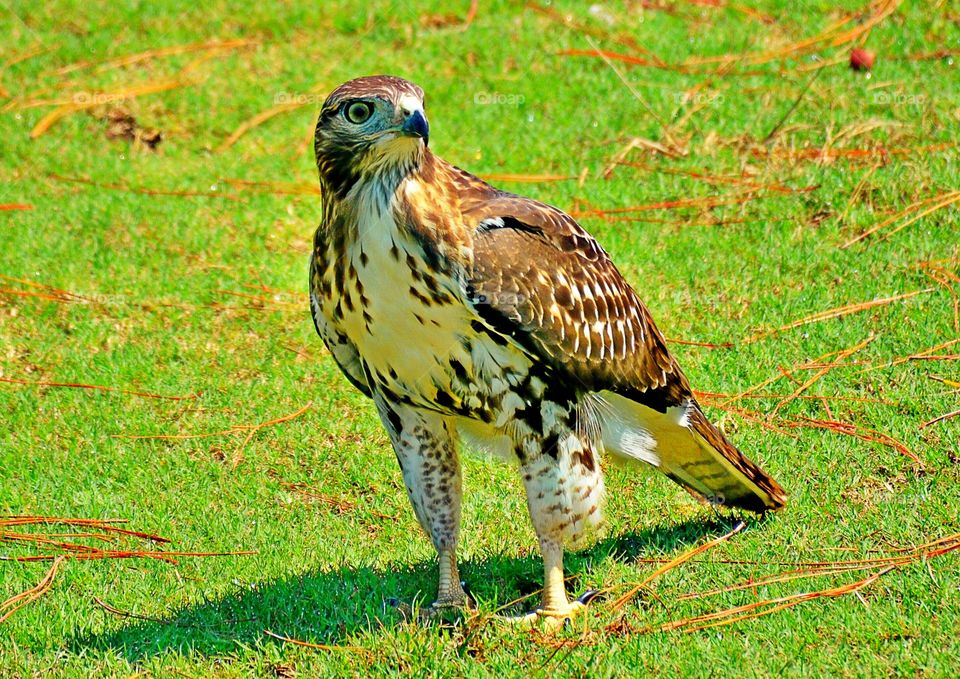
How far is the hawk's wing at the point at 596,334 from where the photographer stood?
439cm

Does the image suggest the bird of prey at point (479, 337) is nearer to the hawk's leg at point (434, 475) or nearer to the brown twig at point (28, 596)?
the hawk's leg at point (434, 475)

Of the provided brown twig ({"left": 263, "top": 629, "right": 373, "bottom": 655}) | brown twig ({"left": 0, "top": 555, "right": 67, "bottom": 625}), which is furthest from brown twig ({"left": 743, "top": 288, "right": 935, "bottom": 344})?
brown twig ({"left": 0, "top": 555, "right": 67, "bottom": 625})

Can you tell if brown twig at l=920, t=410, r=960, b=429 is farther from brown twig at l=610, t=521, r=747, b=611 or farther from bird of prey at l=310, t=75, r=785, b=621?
brown twig at l=610, t=521, r=747, b=611

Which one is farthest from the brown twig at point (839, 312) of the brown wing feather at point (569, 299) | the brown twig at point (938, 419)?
the brown wing feather at point (569, 299)

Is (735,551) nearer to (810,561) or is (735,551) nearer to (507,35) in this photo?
(810,561)

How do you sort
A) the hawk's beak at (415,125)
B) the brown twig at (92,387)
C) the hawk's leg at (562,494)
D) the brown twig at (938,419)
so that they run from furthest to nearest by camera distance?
the brown twig at (92,387)
the brown twig at (938,419)
the hawk's leg at (562,494)
the hawk's beak at (415,125)

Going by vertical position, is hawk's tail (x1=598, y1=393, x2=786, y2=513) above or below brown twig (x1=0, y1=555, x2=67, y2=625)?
above

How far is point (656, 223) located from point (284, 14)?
3.92 m

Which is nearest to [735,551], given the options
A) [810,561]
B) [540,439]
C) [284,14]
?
[810,561]

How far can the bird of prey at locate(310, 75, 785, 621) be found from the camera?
13.9 feet

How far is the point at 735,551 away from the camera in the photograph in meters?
5.20

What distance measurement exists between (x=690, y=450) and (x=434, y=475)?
44.8 inches

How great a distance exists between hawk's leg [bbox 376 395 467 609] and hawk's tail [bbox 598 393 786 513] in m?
0.67

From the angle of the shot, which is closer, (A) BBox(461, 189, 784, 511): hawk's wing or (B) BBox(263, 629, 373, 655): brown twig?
(A) BBox(461, 189, 784, 511): hawk's wing
